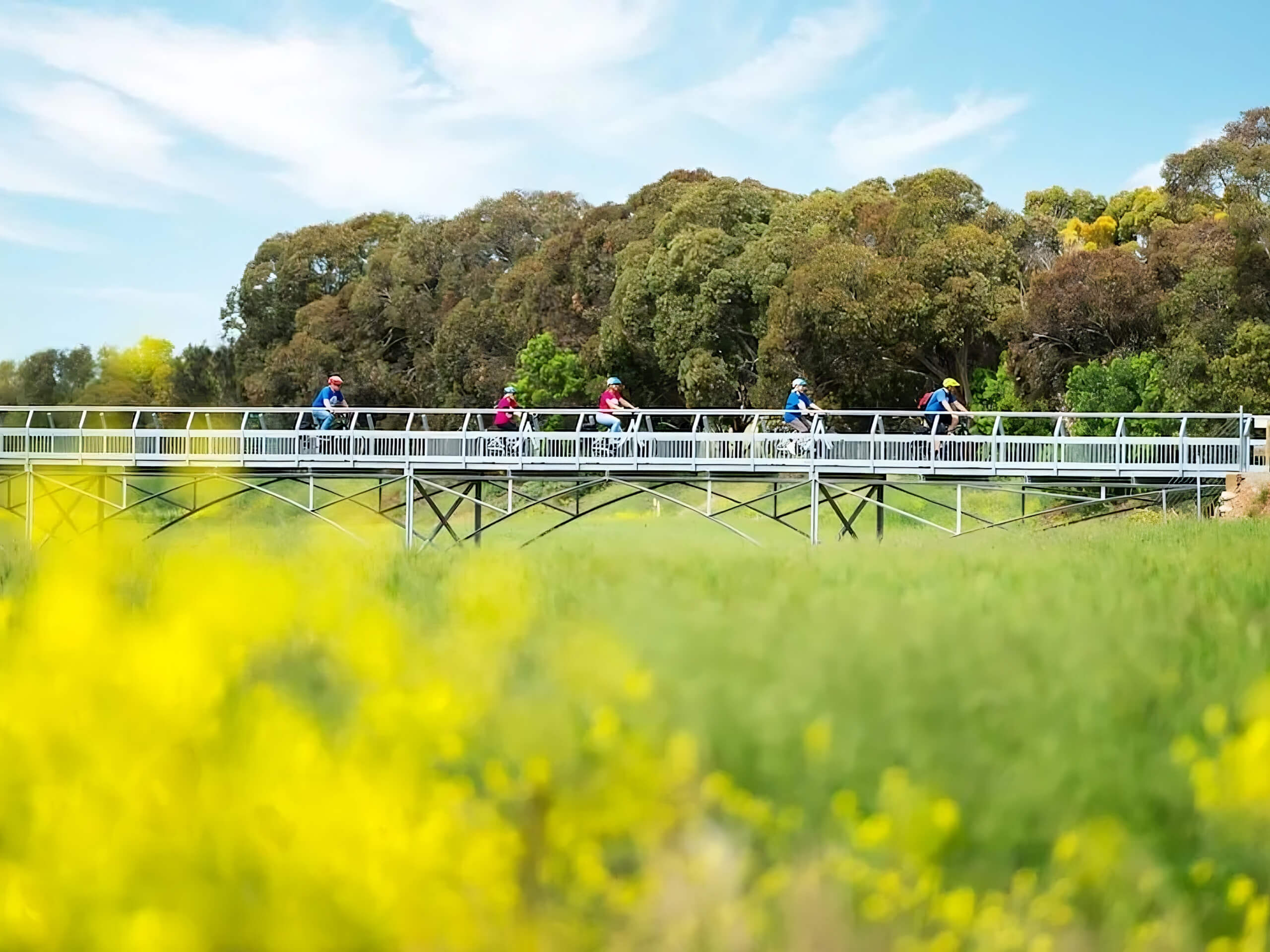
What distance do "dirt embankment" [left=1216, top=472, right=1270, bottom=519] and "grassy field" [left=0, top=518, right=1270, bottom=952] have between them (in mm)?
13950

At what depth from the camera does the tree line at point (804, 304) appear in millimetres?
28438

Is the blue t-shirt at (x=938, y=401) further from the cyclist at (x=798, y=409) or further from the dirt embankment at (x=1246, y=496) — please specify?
the dirt embankment at (x=1246, y=496)

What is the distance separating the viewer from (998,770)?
90.0 inches

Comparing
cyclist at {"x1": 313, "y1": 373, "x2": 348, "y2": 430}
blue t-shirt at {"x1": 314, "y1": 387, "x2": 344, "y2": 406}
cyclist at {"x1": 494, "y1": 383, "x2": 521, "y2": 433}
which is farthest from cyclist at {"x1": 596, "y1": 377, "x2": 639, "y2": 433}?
blue t-shirt at {"x1": 314, "y1": 387, "x2": 344, "y2": 406}

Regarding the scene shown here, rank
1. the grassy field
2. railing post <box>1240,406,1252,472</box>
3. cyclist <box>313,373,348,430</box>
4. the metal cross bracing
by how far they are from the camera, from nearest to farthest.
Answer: the grassy field < railing post <box>1240,406,1252,472</box> < the metal cross bracing < cyclist <box>313,373,348,430</box>

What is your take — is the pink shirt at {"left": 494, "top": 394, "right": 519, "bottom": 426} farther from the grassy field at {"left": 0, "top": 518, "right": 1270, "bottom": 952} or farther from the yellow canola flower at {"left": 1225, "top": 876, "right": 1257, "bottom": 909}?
Answer: the yellow canola flower at {"left": 1225, "top": 876, "right": 1257, "bottom": 909}

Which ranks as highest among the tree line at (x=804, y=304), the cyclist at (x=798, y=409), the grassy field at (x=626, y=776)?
the tree line at (x=804, y=304)

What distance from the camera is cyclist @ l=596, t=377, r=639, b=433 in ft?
67.6

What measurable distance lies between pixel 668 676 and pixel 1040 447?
1883 centimetres

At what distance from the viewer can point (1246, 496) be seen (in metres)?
17.2

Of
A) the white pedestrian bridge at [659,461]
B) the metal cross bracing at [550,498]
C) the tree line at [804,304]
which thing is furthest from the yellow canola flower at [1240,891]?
the tree line at [804,304]

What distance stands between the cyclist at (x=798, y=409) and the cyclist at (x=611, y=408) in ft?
7.37

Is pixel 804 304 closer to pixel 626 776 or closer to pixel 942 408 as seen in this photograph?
pixel 942 408

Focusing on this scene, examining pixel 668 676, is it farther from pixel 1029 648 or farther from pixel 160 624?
pixel 160 624
